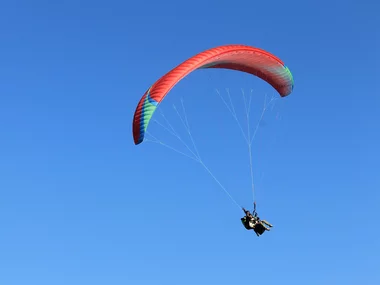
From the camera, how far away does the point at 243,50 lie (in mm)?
32344

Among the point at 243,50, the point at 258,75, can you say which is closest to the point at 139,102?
the point at 243,50

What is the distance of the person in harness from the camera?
31.2 m

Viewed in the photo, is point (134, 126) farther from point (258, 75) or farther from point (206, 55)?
point (258, 75)

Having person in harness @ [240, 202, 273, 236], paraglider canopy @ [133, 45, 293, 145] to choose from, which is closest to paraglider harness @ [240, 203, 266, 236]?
person in harness @ [240, 202, 273, 236]

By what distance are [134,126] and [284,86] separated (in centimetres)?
1070

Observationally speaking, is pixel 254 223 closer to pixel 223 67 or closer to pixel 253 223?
pixel 253 223

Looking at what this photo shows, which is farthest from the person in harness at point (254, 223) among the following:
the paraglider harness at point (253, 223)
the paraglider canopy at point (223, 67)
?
the paraglider canopy at point (223, 67)

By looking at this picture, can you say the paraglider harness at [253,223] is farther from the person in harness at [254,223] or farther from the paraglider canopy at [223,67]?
the paraglider canopy at [223,67]

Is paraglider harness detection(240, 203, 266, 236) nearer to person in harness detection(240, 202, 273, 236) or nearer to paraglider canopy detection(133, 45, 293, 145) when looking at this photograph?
person in harness detection(240, 202, 273, 236)

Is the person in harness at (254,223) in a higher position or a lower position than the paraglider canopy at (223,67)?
lower

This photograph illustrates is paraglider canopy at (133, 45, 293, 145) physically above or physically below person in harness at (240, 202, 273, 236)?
above

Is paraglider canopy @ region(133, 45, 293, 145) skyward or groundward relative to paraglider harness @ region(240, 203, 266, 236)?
skyward

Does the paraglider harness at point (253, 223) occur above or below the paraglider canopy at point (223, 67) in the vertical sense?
below

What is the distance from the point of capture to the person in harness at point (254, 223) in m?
31.2
